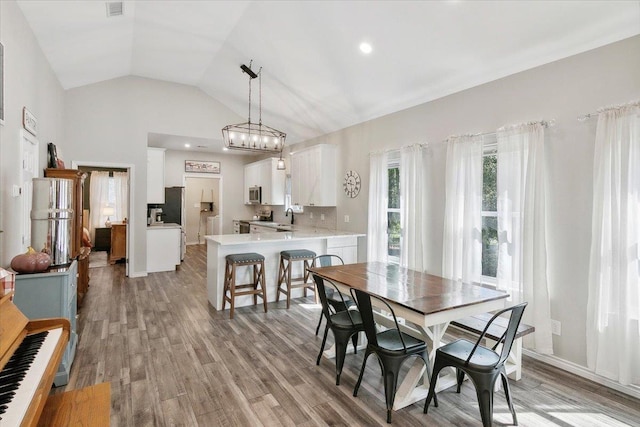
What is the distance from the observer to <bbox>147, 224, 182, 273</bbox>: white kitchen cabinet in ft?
21.1

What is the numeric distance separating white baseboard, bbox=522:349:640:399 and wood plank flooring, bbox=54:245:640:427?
0.21 feet

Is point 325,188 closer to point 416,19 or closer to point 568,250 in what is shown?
point 416,19

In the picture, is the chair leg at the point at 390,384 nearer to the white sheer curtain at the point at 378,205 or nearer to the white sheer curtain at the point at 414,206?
the white sheer curtain at the point at 414,206

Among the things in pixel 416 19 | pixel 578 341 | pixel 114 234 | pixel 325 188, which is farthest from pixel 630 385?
pixel 114 234

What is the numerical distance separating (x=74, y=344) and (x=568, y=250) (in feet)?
14.4

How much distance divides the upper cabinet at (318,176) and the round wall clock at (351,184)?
298mm

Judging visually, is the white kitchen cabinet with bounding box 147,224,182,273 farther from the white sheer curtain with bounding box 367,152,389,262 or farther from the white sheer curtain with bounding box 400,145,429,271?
the white sheer curtain with bounding box 400,145,429,271

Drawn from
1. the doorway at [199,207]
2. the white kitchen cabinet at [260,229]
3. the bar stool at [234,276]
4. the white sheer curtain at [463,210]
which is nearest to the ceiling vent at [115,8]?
the bar stool at [234,276]

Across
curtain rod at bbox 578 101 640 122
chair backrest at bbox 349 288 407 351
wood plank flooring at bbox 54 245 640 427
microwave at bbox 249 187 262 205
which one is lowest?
wood plank flooring at bbox 54 245 640 427

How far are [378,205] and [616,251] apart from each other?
2.76 metres

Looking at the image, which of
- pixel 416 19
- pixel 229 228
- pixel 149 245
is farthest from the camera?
pixel 229 228

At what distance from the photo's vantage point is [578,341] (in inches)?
110

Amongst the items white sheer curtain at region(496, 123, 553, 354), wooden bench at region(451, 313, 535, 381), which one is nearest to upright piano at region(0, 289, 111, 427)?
wooden bench at region(451, 313, 535, 381)

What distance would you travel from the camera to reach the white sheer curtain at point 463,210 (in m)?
3.52
